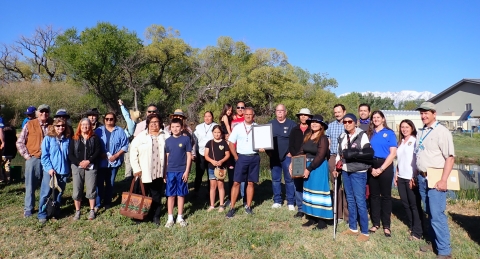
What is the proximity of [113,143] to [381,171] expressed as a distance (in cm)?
455

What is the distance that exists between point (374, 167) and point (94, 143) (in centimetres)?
452

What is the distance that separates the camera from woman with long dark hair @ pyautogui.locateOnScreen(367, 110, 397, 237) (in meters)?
4.66

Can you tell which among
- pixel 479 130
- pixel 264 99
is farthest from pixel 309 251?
pixel 479 130

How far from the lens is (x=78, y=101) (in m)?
29.3

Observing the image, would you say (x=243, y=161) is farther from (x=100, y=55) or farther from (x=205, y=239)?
(x=100, y=55)

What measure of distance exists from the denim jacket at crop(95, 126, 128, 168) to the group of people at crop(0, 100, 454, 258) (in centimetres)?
2

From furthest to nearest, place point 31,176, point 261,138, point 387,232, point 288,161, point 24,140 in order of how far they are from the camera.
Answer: point 288,161, point 261,138, point 24,140, point 31,176, point 387,232

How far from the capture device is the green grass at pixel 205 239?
4.13 metres

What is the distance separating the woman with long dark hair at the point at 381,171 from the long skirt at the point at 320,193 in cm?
67

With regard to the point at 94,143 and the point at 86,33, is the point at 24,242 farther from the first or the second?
the point at 86,33

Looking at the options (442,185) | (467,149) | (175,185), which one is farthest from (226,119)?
(467,149)

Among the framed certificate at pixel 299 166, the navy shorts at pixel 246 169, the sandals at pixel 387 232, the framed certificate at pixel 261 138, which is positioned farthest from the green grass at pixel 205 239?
the framed certificate at pixel 261 138

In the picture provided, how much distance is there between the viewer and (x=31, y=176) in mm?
5270

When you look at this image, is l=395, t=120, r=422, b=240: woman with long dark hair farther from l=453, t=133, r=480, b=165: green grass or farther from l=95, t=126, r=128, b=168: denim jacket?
l=453, t=133, r=480, b=165: green grass
